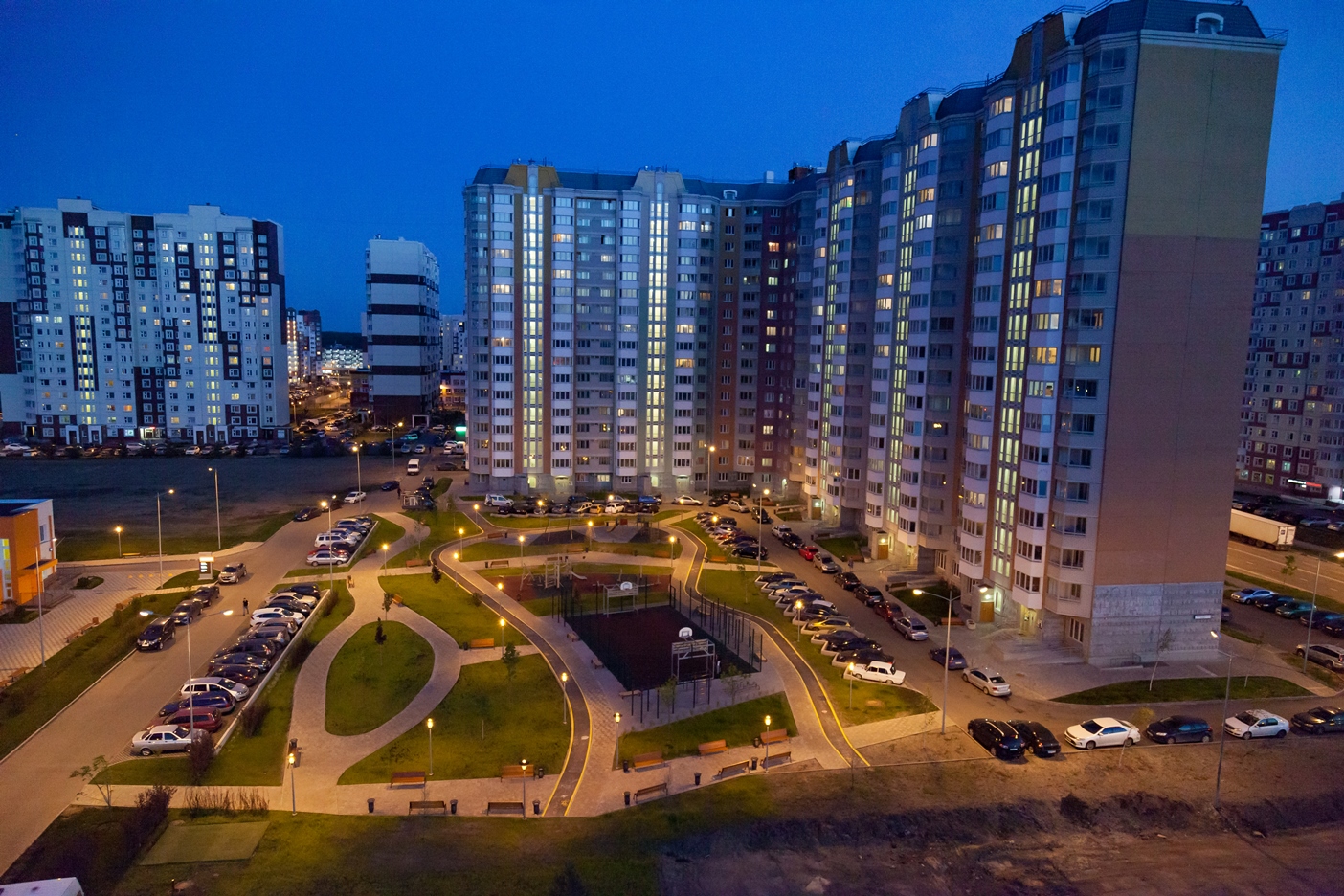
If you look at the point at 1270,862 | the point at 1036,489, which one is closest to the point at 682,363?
the point at 1036,489

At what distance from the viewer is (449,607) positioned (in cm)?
5603

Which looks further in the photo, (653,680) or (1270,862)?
(653,680)

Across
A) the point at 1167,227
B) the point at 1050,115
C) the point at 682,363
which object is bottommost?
the point at 682,363

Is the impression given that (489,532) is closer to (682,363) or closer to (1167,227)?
(682,363)

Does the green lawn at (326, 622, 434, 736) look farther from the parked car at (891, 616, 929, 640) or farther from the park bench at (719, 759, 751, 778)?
the parked car at (891, 616, 929, 640)

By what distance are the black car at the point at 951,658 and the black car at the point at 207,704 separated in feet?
131

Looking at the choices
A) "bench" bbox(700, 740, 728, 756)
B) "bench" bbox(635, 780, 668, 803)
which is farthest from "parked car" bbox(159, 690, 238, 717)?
"bench" bbox(700, 740, 728, 756)

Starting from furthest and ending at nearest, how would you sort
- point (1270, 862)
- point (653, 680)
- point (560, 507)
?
point (560, 507), point (653, 680), point (1270, 862)

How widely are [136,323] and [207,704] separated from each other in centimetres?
12271

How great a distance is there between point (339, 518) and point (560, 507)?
77.7ft

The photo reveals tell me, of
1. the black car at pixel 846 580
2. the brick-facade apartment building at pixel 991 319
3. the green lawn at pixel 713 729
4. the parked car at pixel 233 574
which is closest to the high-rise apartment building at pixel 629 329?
the brick-facade apartment building at pixel 991 319

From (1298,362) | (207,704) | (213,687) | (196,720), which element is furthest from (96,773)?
(1298,362)

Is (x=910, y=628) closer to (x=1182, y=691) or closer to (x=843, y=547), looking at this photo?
(x=1182, y=691)

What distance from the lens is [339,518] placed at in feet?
272
